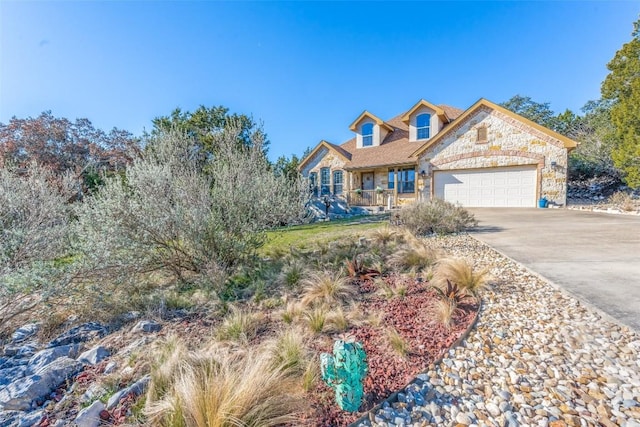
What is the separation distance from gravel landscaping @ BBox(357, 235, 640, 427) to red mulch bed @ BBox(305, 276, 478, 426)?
105mm

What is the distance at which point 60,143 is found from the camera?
14953 mm

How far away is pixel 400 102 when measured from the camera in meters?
21.0

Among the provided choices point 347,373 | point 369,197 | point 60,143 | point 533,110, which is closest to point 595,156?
point 369,197

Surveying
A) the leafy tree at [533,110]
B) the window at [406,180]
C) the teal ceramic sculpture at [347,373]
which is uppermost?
the leafy tree at [533,110]

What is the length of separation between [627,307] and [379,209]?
1348cm

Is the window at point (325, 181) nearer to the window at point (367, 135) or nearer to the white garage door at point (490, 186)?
the window at point (367, 135)

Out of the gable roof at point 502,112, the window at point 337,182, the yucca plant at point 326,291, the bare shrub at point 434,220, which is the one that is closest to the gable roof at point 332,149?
the window at point 337,182

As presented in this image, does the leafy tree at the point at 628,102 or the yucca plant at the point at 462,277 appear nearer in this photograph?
the yucca plant at the point at 462,277

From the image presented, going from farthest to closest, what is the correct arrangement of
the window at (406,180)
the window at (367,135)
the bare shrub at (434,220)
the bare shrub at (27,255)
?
the window at (367,135) < the window at (406,180) < the bare shrub at (434,220) < the bare shrub at (27,255)

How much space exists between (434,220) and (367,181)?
10.9 meters

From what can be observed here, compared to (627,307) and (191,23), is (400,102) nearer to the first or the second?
(191,23)

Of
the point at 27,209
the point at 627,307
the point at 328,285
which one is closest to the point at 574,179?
the point at 627,307

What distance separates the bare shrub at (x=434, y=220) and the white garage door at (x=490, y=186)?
5815 millimetres

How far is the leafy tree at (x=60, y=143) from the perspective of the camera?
1379cm
